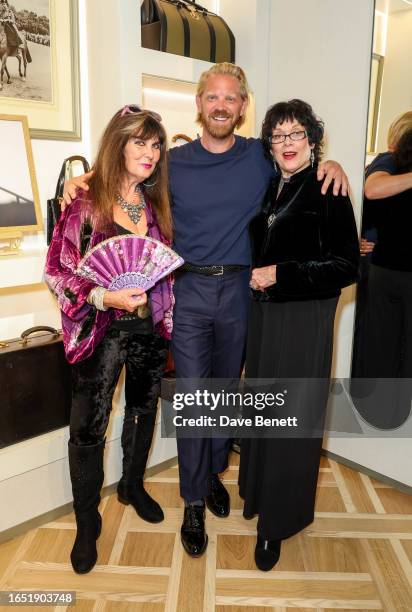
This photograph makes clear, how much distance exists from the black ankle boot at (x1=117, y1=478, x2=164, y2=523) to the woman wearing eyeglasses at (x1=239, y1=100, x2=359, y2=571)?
50 cm

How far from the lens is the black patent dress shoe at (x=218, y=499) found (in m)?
2.38

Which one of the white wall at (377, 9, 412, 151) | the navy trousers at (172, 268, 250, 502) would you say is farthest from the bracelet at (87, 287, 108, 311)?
the white wall at (377, 9, 412, 151)

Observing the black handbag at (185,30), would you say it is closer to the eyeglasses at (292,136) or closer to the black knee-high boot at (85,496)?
the eyeglasses at (292,136)

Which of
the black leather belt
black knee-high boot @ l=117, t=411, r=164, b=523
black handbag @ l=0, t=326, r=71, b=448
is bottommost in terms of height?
black knee-high boot @ l=117, t=411, r=164, b=523

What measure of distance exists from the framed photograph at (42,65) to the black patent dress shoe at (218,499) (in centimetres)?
185

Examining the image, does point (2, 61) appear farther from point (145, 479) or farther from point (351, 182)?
point (145, 479)

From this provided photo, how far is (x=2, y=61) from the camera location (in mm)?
2176

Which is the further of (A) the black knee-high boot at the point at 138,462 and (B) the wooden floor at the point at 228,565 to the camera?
(A) the black knee-high boot at the point at 138,462

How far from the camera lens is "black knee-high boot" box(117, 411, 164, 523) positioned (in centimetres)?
225

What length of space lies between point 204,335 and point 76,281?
0.63 meters

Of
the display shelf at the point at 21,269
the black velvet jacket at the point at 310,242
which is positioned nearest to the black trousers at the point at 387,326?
the black velvet jacket at the point at 310,242

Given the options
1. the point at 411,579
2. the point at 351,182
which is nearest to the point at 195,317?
the point at 351,182

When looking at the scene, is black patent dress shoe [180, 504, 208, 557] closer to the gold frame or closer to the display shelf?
the display shelf

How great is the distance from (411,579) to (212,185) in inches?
70.3
